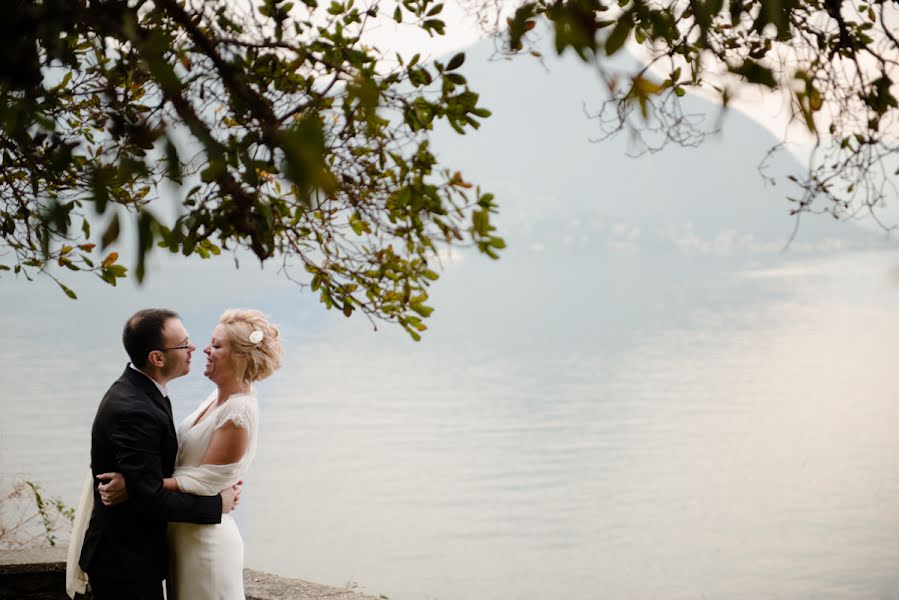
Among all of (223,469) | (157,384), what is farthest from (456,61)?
(223,469)

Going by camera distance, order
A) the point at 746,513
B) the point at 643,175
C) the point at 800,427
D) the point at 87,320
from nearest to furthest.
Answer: the point at 746,513, the point at 800,427, the point at 87,320, the point at 643,175

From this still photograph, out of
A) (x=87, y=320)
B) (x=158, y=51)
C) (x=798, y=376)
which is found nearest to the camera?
(x=158, y=51)

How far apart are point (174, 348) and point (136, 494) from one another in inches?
17.5

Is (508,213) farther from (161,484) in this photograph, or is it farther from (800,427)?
(161,484)

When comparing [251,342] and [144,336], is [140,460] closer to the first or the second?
[144,336]

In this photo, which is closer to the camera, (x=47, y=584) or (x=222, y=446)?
(x=222, y=446)

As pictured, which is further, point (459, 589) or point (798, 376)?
point (798, 376)

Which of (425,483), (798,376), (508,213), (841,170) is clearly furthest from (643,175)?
(841,170)

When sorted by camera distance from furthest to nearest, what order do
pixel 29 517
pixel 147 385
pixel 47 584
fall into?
pixel 29 517
pixel 47 584
pixel 147 385


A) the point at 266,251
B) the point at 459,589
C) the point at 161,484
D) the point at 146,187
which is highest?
the point at 146,187

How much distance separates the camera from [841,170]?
484 centimetres

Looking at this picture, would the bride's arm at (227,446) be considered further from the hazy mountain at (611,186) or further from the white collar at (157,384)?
the hazy mountain at (611,186)

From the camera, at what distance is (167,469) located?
3469mm

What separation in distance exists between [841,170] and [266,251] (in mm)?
2860
